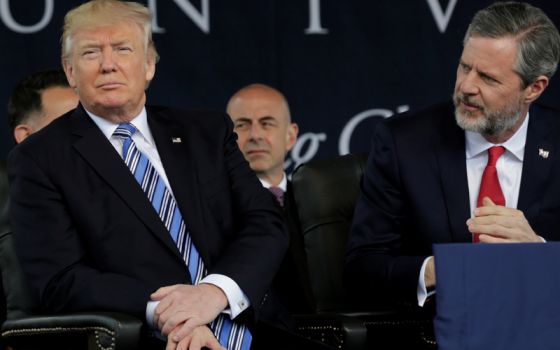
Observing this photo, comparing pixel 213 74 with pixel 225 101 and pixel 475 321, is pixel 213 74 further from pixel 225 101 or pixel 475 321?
pixel 475 321

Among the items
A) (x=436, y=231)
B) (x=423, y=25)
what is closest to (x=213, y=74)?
(x=423, y=25)

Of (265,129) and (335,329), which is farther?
(265,129)

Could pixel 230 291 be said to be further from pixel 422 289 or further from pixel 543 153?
pixel 543 153

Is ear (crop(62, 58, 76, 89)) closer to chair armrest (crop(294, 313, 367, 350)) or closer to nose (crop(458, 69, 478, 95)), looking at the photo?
chair armrest (crop(294, 313, 367, 350))

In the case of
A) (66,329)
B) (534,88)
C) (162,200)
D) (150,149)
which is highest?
(534,88)

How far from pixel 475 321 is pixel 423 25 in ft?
8.34

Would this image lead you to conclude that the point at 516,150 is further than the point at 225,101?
No

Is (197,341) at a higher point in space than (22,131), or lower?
lower

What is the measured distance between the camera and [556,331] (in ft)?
9.29

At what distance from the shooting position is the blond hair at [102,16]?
3.48 m

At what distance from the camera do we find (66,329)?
10.1 feet

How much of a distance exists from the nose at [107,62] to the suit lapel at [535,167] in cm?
121

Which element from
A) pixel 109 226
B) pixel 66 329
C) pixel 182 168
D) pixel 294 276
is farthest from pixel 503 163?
pixel 66 329

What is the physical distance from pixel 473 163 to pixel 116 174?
1052 millimetres
